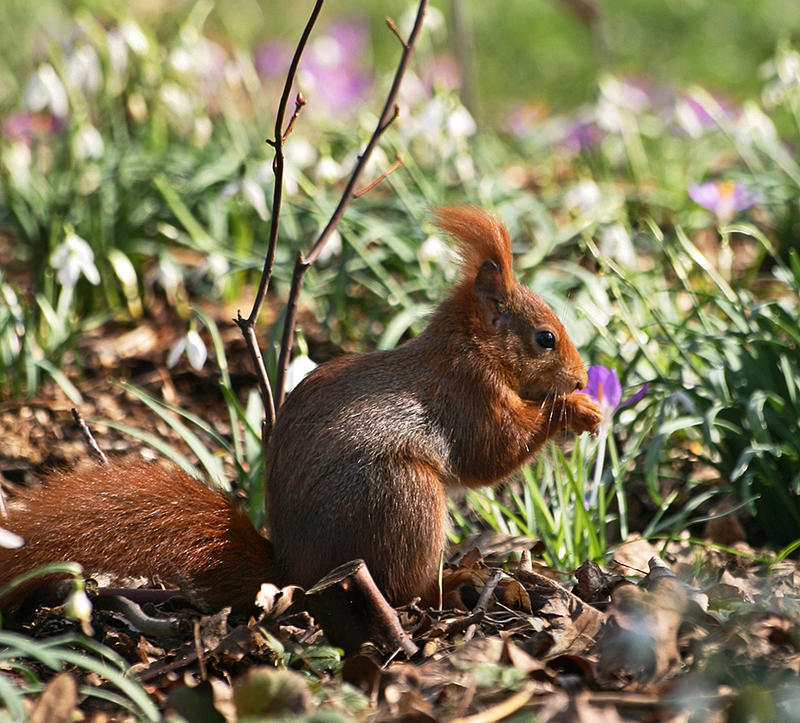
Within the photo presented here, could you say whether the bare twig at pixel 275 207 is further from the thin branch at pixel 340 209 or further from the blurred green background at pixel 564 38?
the blurred green background at pixel 564 38

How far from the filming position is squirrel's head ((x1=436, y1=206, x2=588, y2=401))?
2.62m

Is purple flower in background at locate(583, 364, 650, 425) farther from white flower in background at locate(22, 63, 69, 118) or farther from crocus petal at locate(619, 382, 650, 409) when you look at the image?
white flower in background at locate(22, 63, 69, 118)

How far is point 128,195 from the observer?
177 inches

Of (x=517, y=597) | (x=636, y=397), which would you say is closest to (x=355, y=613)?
(x=517, y=597)

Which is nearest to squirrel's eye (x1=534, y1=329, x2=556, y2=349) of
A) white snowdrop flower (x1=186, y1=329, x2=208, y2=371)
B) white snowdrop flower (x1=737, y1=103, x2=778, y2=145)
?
white snowdrop flower (x1=186, y1=329, x2=208, y2=371)

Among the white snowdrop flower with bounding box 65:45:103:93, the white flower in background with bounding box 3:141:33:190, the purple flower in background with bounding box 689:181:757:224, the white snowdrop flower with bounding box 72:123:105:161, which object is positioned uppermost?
the white snowdrop flower with bounding box 65:45:103:93

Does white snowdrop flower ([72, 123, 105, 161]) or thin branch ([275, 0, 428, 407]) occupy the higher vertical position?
white snowdrop flower ([72, 123, 105, 161])

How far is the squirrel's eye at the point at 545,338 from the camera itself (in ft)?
8.66

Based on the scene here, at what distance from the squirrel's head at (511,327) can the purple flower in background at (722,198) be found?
1832 millimetres

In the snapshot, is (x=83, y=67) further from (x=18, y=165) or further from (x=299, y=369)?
(x=299, y=369)

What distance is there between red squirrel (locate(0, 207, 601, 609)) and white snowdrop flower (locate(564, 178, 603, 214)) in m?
1.87

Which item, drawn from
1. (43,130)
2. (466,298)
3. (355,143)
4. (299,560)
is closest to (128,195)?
(355,143)

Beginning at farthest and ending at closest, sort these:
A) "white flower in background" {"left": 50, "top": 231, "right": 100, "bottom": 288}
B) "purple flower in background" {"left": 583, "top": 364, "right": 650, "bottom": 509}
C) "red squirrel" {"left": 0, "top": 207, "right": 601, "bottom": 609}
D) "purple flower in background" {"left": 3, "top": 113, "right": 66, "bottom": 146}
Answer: "purple flower in background" {"left": 3, "top": 113, "right": 66, "bottom": 146}, "white flower in background" {"left": 50, "top": 231, "right": 100, "bottom": 288}, "purple flower in background" {"left": 583, "top": 364, "right": 650, "bottom": 509}, "red squirrel" {"left": 0, "top": 207, "right": 601, "bottom": 609}

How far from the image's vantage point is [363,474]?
7.50 feet
